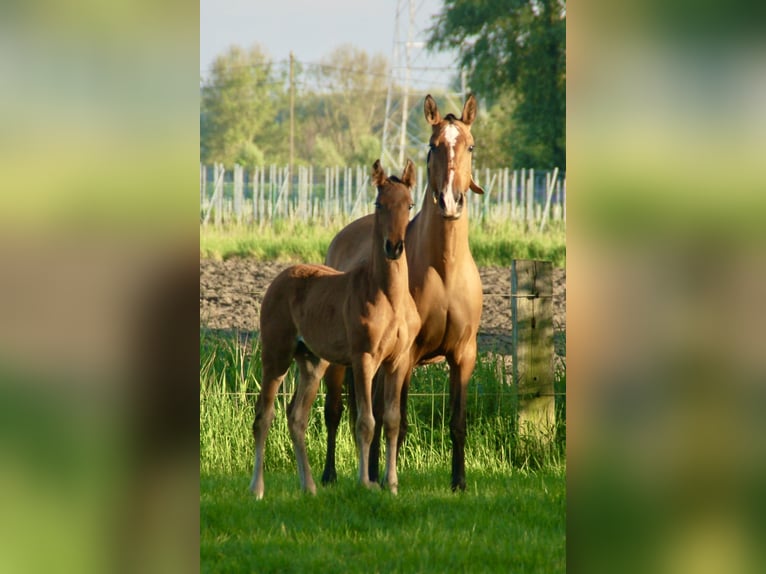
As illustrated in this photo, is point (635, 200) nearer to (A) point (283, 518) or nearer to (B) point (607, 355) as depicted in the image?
(B) point (607, 355)

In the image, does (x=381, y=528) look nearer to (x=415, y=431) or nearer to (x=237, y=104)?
(x=415, y=431)

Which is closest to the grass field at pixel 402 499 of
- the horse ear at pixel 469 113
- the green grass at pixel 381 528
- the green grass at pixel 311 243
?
the green grass at pixel 381 528

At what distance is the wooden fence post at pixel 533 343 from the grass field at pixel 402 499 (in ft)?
0.40

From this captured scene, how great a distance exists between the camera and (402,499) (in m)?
4.82

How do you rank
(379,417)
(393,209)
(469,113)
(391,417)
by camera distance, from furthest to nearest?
1. (379,417)
2. (469,113)
3. (391,417)
4. (393,209)

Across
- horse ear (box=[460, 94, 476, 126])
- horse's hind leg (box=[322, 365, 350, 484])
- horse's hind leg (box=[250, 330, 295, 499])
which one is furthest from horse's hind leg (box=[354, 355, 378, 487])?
horse ear (box=[460, 94, 476, 126])

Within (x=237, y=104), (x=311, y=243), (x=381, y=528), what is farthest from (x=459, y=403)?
(x=237, y=104)

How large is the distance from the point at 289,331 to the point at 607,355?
3.82 meters

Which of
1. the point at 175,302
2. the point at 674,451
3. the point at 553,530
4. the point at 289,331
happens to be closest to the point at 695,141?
the point at 674,451

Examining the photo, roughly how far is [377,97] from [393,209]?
131 feet

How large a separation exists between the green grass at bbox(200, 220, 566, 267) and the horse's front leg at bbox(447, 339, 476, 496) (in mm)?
10093

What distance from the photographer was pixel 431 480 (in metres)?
5.98

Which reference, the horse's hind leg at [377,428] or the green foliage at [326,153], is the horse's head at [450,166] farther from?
the green foliage at [326,153]

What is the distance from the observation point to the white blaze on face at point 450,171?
4.98m
